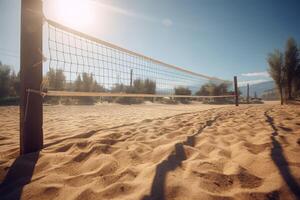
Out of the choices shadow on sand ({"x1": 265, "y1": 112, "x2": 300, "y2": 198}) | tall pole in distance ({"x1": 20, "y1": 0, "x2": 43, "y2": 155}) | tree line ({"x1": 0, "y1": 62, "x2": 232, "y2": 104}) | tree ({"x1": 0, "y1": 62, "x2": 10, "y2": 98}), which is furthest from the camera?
tree ({"x1": 0, "y1": 62, "x2": 10, "y2": 98})

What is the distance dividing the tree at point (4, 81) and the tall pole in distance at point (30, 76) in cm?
1670

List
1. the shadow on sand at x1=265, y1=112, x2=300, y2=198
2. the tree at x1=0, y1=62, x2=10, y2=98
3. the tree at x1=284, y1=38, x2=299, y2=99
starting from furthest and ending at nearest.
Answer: the tree at x1=0, y1=62, x2=10, y2=98, the tree at x1=284, y1=38, x2=299, y2=99, the shadow on sand at x1=265, y1=112, x2=300, y2=198

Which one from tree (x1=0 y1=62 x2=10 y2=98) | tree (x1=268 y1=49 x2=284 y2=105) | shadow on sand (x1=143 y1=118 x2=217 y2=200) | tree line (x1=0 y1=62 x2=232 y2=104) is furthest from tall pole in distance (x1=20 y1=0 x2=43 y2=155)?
tree (x1=0 y1=62 x2=10 y2=98)

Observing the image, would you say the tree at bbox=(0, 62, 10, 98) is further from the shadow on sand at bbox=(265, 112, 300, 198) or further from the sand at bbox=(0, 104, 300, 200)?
the shadow on sand at bbox=(265, 112, 300, 198)

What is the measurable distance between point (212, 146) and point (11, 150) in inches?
92.2

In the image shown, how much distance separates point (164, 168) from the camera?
142 cm

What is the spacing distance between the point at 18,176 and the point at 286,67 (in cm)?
1270

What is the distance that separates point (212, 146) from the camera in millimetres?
1896

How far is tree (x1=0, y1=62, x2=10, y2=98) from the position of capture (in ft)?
46.9

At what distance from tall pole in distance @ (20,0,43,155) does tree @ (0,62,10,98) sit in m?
16.7

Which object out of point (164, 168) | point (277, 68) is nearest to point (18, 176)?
point (164, 168)

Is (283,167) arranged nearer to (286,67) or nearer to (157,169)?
(157,169)

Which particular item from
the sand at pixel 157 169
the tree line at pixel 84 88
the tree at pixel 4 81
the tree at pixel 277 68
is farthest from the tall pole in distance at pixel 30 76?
the tree at pixel 4 81

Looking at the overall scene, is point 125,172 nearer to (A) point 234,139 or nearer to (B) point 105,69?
(A) point 234,139
